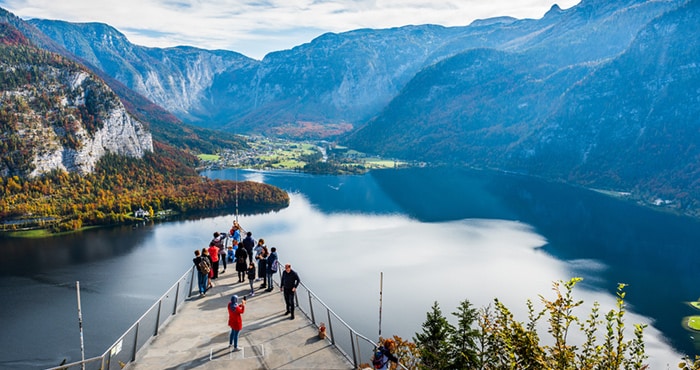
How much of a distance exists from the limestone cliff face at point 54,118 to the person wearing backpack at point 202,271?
10660 cm

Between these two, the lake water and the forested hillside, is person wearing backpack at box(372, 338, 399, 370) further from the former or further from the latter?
the forested hillside

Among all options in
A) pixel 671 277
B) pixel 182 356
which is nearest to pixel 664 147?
pixel 671 277

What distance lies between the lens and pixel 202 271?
21.4m

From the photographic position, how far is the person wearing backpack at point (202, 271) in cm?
2133

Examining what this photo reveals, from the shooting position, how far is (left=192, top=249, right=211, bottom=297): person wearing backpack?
21.3 metres

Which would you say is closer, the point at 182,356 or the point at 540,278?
the point at 182,356

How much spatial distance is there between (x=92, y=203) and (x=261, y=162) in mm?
97793

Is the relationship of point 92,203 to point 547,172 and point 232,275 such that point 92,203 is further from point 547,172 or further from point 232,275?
point 547,172

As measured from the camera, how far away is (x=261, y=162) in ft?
652

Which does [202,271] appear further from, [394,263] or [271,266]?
[394,263]

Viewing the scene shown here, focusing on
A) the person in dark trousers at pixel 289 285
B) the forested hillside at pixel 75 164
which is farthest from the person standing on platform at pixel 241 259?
the forested hillside at pixel 75 164

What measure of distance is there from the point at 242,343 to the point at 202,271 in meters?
5.48

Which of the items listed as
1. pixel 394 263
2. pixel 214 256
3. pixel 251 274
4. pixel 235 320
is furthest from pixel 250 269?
pixel 394 263

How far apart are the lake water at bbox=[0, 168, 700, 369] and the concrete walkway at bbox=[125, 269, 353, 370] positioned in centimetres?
2678
